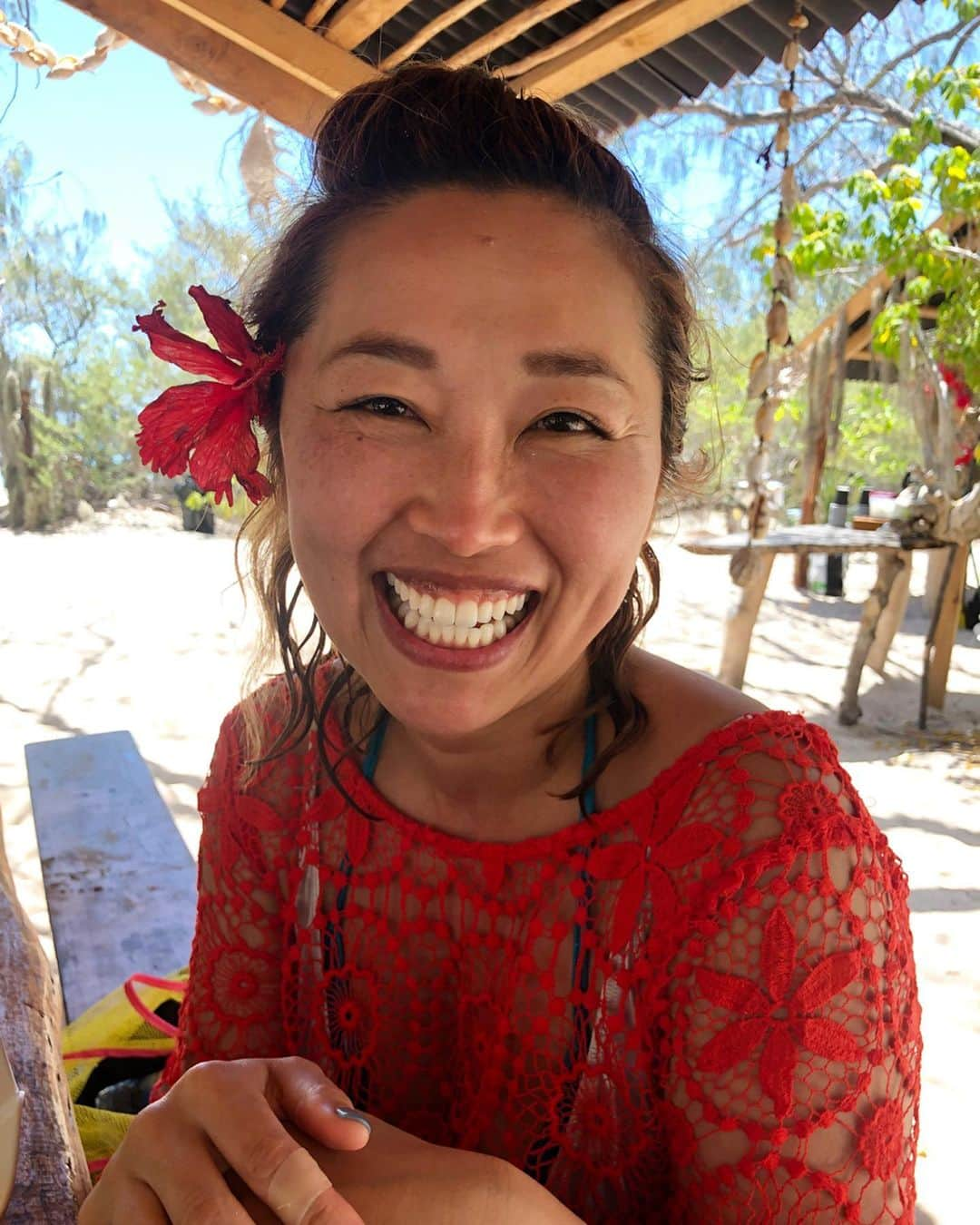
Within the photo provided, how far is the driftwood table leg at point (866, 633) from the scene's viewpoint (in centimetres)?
638

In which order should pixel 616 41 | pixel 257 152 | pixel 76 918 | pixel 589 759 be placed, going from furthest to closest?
1. pixel 257 152
2. pixel 616 41
3. pixel 76 918
4. pixel 589 759

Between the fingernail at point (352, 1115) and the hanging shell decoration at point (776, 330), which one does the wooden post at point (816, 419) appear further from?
the fingernail at point (352, 1115)

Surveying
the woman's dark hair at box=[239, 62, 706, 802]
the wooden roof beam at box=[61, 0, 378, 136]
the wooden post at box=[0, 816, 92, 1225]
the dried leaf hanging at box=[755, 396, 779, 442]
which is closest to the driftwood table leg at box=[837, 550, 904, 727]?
the dried leaf hanging at box=[755, 396, 779, 442]

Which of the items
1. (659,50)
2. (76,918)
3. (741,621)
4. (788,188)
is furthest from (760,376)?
(76,918)

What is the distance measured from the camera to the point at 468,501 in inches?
37.3

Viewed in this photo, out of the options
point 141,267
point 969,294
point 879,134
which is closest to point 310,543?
point 969,294

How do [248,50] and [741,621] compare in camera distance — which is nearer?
[248,50]

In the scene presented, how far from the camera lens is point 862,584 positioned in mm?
11430

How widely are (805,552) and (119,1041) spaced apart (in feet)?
18.0

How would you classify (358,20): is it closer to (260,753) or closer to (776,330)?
(260,753)

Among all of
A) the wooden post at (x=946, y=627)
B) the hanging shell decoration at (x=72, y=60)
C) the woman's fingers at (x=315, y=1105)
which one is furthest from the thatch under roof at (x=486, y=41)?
the wooden post at (x=946, y=627)

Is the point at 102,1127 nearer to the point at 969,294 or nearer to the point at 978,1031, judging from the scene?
the point at 978,1031

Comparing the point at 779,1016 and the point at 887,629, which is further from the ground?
the point at 779,1016

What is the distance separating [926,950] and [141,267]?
16.3 meters
